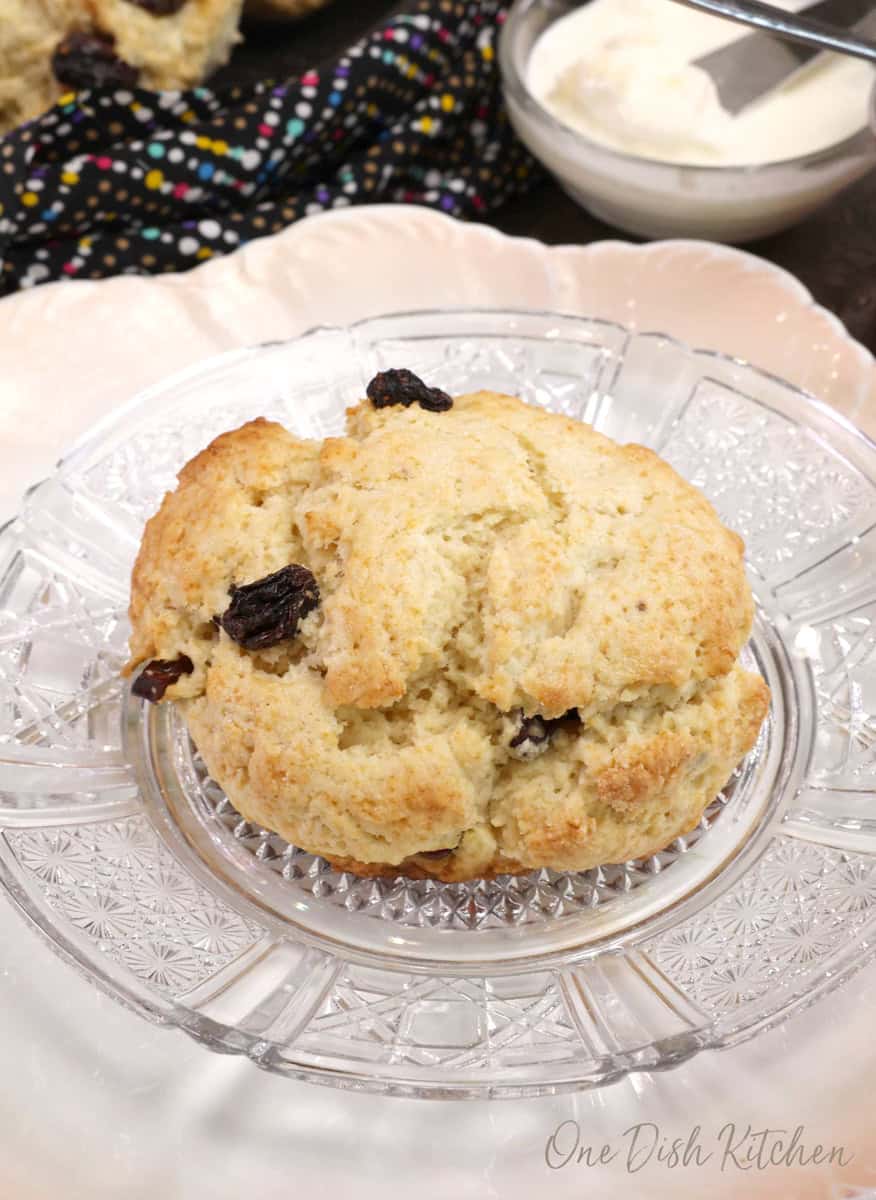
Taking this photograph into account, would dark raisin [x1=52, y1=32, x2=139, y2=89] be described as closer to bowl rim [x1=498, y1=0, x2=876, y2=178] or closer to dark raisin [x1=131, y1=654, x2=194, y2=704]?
bowl rim [x1=498, y1=0, x2=876, y2=178]

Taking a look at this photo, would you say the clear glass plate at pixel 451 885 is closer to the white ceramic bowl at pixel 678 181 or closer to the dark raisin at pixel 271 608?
the dark raisin at pixel 271 608

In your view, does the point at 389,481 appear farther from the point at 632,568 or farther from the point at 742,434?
the point at 742,434

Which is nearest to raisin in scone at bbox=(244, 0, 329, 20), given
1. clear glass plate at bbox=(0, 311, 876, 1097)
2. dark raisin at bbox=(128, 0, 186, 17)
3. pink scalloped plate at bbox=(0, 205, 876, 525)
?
dark raisin at bbox=(128, 0, 186, 17)

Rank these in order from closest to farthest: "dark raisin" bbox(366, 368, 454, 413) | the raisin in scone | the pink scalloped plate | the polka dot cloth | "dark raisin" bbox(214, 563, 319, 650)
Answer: "dark raisin" bbox(214, 563, 319, 650), "dark raisin" bbox(366, 368, 454, 413), the pink scalloped plate, the polka dot cloth, the raisin in scone

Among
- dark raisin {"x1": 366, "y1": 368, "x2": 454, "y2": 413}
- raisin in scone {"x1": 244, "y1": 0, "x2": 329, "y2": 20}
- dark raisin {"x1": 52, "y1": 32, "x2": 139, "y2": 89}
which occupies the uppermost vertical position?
dark raisin {"x1": 52, "y1": 32, "x2": 139, "y2": 89}

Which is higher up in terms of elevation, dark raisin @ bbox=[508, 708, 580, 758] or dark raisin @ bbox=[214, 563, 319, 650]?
dark raisin @ bbox=[214, 563, 319, 650]
